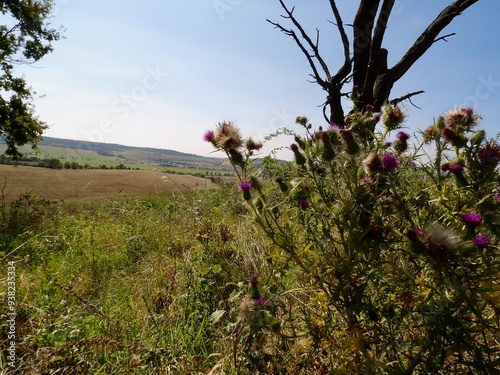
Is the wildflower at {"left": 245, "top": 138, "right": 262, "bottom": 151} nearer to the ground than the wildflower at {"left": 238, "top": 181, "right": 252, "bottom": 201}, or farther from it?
farther from it

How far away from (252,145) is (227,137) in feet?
0.50

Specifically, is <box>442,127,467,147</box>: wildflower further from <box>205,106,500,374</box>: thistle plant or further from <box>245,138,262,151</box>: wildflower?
<box>245,138,262,151</box>: wildflower

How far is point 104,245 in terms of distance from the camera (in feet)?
12.9

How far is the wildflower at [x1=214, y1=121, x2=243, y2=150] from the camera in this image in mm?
1528

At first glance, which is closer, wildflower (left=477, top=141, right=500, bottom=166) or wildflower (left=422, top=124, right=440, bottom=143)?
wildflower (left=477, top=141, right=500, bottom=166)

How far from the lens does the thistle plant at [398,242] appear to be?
926 mm

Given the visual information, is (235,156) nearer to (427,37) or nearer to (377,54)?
(377,54)

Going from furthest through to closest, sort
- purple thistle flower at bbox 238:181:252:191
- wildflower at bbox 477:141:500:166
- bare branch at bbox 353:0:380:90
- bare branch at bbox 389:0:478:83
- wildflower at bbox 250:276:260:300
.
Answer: bare branch at bbox 353:0:380:90, bare branch at bbox 389:0:478:83, purple thistle flower at bbox 238:181:252:191, wildflower at bbox 250:276:260:300, wildflower at bbox 477:141:500:166

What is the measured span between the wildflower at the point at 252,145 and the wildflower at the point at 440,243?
93 centimetres

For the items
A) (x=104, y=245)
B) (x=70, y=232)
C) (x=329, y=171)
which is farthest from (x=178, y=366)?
(x=70, y=232)

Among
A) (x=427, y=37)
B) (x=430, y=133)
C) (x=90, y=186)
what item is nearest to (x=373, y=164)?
(x=430, y=133)

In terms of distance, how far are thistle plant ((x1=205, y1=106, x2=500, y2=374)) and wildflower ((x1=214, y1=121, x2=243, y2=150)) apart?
10 mm

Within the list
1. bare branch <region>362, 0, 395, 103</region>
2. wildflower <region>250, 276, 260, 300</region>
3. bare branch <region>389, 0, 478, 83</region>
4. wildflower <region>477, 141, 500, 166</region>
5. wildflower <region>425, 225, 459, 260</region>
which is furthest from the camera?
bare branch <region>362, 0, 395, 103</region>

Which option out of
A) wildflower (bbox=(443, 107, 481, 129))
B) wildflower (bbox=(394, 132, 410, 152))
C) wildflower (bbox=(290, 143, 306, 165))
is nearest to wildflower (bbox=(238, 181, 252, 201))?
wildflower (bbox=(290, 143, 306, 165))
